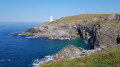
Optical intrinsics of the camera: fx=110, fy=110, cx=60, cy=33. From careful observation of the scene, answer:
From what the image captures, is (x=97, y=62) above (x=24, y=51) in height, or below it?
above

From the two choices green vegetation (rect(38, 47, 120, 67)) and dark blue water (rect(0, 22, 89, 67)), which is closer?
green vegetation (rect(38, 47, 120, 67))

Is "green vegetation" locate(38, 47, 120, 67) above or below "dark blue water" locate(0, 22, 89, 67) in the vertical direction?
above

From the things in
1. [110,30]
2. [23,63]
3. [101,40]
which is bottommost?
[23,63]

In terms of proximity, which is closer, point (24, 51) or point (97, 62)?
point (97, 62)

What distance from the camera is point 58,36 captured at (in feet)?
364

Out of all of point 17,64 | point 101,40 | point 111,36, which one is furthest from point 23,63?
point 111,36

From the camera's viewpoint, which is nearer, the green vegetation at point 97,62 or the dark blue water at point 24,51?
the green vegetation at point 97,62

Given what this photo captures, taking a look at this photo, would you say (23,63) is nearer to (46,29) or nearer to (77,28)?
(46,29)

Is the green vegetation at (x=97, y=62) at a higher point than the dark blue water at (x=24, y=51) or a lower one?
higher

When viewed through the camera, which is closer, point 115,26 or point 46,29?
point 115,26

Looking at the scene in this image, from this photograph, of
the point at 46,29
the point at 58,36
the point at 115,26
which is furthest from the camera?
the point at 46,29

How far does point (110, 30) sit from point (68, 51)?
30342 mm

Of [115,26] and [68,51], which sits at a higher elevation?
[115,26]

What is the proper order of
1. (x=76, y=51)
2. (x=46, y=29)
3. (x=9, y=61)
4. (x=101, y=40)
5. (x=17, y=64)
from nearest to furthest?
1. (x=17, y=64)
2. (x=9, y=61)
3. (x=76, y=51)
4. (x=101, y=40)
5. (x=46, y=29)
